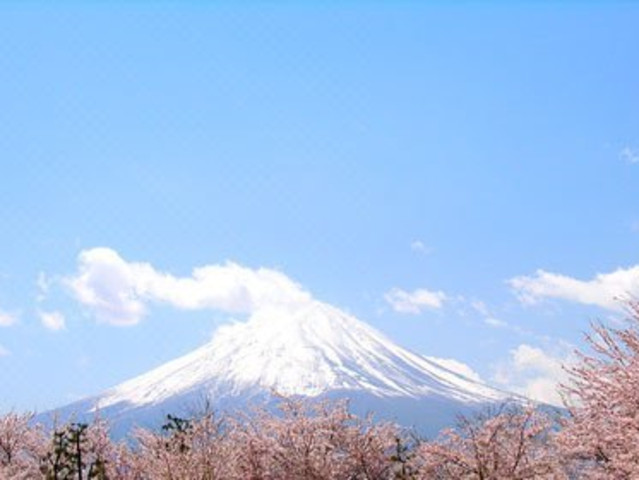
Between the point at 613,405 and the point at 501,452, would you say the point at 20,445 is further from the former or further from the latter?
the point at 613,405

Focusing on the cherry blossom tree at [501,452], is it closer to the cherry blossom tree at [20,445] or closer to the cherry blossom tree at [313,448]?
the cherry blossom tree at [313,448]

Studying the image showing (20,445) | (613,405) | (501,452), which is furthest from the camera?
(20,445)

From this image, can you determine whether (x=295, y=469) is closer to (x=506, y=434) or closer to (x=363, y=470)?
(x=363, y=470)

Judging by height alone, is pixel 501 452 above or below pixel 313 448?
below

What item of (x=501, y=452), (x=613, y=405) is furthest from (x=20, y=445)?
(x=613, y=405)

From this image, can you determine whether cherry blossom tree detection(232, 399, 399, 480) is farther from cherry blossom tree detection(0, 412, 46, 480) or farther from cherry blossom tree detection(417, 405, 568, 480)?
cherry blossom tree detection(0, 412, 46, 480)

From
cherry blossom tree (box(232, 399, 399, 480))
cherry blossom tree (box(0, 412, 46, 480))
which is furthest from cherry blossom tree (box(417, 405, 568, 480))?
cherry blossom tree (box(0, 412, 46, 480))

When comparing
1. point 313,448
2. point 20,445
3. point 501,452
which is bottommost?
point 501,452

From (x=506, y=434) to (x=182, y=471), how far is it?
12.2 metres

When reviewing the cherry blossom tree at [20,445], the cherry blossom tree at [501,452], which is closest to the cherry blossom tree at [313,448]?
the cherry blossom tree at [501,452]

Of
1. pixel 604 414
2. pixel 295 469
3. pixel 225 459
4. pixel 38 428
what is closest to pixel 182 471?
pixel 225 459

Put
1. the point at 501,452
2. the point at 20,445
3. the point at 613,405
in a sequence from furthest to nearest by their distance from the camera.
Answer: the point at 20,445 → the point at 501,452 → the point at 613,405

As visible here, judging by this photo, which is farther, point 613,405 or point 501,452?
point 501,452

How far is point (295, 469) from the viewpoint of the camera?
1324 inches
